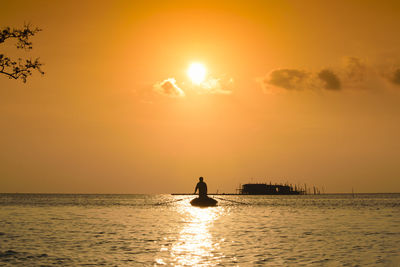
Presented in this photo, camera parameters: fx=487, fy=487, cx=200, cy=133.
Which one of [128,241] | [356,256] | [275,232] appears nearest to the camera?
[356,256]

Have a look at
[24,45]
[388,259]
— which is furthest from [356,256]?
[24,45]

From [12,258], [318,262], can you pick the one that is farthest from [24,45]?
[318,262]

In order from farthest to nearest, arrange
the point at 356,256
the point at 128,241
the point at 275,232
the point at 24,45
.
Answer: the point at 275,232
the point at 128,241
the point at 24,45
the point at 356,256

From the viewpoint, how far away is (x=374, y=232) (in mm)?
40469

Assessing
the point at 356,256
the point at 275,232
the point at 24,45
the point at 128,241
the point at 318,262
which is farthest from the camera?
the point at 275,232

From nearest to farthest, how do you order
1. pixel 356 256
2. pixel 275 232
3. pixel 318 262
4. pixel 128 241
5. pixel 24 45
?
pixel 318 262
pixel 356 256
pixel 24 45
pixel 128 241
pixel 275 232

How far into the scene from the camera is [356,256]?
26.7 metres

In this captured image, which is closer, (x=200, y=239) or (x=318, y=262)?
(x=318, y=262)

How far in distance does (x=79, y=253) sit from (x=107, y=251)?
1584 millimetres

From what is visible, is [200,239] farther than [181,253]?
Yes

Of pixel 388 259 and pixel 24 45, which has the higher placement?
pixel 24 45

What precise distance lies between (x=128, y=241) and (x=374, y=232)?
20.8 m

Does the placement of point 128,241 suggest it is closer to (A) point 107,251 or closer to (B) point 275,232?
(A) point 107,251

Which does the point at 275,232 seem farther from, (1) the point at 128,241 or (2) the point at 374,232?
(1) the point at 128,241
